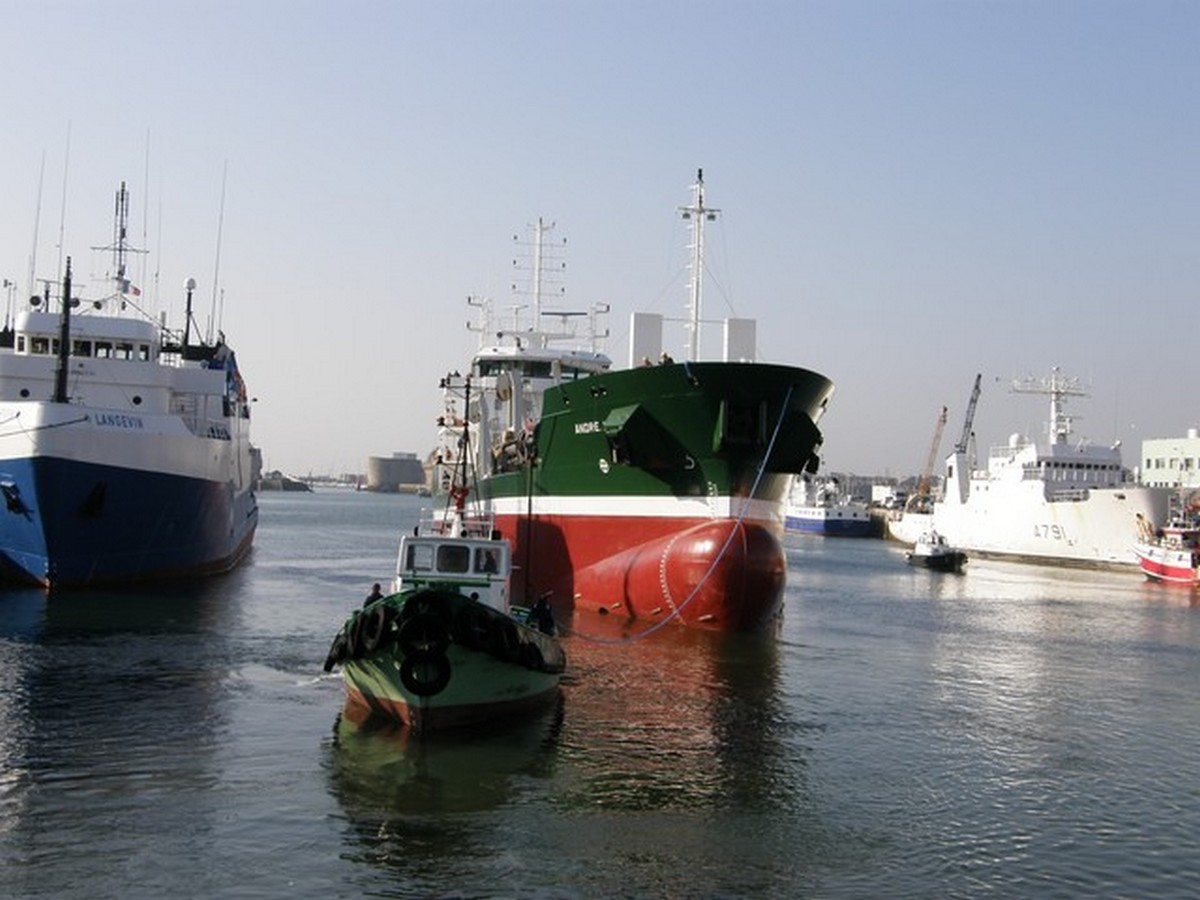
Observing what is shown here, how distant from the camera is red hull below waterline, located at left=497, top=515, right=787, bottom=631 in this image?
28.6m

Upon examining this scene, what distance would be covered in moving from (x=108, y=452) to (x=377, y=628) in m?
19.0

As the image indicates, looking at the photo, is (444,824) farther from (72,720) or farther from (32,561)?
(32,561)

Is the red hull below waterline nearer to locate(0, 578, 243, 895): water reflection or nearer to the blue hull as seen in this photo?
locate(0, 578, 243, 895): water reflection

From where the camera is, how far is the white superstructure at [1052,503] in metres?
69.9

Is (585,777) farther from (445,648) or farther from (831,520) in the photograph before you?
(831,520)

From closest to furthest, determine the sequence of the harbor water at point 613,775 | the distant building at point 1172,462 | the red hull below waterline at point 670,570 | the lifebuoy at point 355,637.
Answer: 1. the harbor water at point 613,775
2. the lifebuoy at point 355,637
3. the red hull below waterline at point 670,570
4. the distant building at point 1172,462

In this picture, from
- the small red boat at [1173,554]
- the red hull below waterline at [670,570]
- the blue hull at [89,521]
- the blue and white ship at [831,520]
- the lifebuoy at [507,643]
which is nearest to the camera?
the lifebuoy at [507,643]

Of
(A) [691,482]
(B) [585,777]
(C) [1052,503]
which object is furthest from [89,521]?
(C) [1052,503]

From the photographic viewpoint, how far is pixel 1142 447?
12100cm

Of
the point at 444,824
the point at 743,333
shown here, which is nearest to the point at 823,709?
the point at 444,824

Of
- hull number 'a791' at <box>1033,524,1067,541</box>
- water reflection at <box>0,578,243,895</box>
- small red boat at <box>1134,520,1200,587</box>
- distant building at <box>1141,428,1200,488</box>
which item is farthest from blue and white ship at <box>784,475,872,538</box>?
water reflection at <box>0,578,243,895</box>

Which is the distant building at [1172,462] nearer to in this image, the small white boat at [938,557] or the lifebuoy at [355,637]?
the small white boat at [938,557]

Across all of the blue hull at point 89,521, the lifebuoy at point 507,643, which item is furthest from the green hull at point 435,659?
the blue hull at point 89,521

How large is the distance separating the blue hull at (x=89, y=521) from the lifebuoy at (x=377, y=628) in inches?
715
